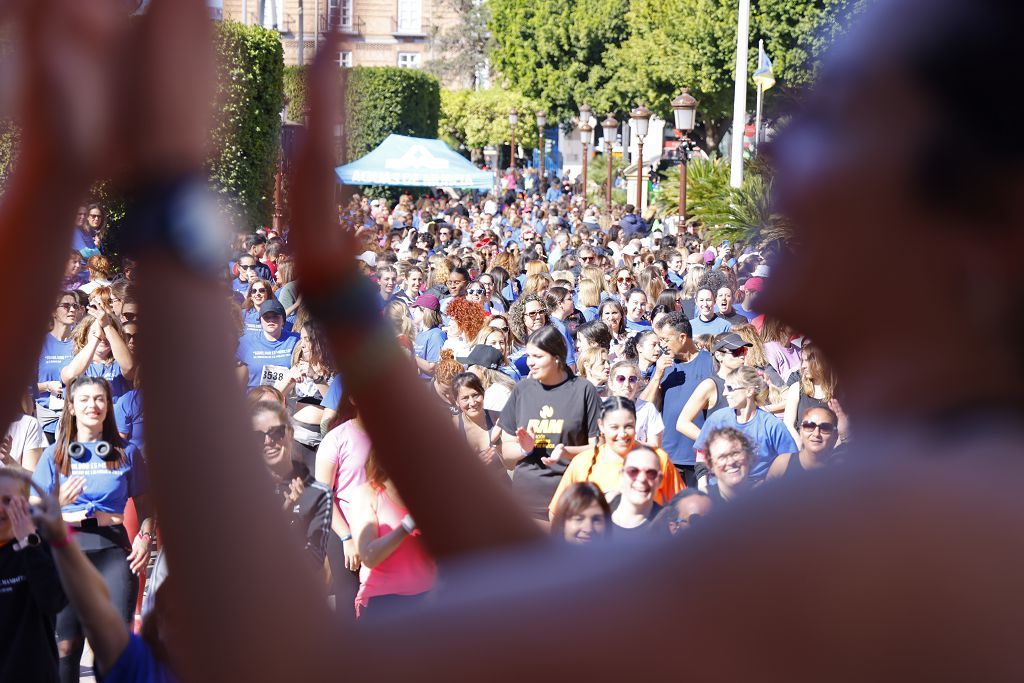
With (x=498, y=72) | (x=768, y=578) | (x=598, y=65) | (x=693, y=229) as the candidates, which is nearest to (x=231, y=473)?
(x=768, y=578)

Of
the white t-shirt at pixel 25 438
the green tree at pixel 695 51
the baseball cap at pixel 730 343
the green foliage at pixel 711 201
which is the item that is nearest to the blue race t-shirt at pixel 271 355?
Result: the white t-shirt at pixel 25 438

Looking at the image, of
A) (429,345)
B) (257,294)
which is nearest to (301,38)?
(429,345)

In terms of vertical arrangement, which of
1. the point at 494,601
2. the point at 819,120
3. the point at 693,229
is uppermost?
the point at 819,120

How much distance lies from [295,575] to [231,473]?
0.07 m

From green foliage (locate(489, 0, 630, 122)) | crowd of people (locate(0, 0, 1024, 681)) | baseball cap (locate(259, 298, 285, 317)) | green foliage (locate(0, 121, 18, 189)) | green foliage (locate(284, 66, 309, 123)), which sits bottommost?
baseball cap (locate(259, 298, 285, 317))

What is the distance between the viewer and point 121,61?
69cm

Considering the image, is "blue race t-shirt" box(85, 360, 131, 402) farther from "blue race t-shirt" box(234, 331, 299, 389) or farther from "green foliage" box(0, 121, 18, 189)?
"green foliage" box(0, 121, 18, 189)

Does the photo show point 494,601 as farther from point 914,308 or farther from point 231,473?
point 914,308

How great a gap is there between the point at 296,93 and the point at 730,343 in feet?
23.4

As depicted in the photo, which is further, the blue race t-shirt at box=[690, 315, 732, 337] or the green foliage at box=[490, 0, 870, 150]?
the green foliage at box=[490, 0, 870, 150]

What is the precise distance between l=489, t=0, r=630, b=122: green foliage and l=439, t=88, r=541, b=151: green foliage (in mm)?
1012

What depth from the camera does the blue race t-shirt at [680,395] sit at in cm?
Result: 765

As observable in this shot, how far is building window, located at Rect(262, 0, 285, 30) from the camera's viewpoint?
767 mm

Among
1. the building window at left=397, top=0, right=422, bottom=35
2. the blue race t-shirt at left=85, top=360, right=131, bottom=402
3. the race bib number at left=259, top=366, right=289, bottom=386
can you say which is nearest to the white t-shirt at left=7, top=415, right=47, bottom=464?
the blue race t-shirt at left=85, top=360, right=131, bottom=402
